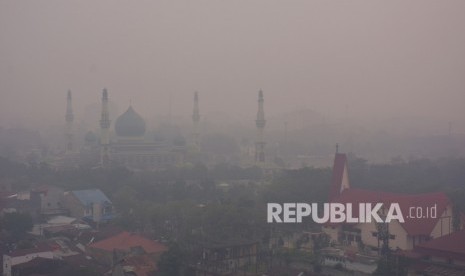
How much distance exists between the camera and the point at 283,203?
32.7ft

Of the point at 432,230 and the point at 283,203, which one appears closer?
the point at 432,230

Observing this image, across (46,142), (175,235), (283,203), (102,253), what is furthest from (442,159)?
(46,142)

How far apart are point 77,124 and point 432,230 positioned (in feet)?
49.8

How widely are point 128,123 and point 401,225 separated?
12.3 metres

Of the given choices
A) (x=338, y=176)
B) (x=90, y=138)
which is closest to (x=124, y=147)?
(x=90, y=138)

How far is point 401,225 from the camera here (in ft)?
25.9

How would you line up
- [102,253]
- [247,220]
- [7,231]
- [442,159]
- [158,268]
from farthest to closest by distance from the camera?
[442,159] < [7,231] < [247,220] < [102,253] < [158,268]

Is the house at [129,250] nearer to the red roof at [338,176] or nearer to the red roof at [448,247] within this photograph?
the red roof at [338,176]

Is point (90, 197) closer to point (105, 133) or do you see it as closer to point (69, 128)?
point (105, 133)

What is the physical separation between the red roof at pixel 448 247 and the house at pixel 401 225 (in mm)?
533

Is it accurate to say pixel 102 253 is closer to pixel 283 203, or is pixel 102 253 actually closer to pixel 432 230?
pixel 283 203

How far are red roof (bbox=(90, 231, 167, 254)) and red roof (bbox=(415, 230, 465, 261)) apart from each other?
10.6 ft

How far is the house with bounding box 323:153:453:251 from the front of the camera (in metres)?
7.89

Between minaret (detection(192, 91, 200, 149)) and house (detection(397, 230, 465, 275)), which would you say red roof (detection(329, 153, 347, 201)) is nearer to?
house (detection(397, 230, 465, 275))
